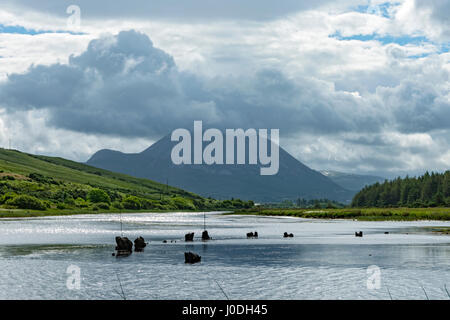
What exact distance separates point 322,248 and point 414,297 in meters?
36.1

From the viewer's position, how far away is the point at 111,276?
47.1 metres

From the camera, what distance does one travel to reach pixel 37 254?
64.1 metres

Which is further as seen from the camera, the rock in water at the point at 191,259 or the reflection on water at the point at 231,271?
the rock in water at the point at 191,259

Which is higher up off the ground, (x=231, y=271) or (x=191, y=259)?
(x=191, y=259)

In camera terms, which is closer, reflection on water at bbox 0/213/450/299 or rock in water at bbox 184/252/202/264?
reflection on water at bbox 0/213/450/299

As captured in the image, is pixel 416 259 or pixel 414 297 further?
pixel 416 259

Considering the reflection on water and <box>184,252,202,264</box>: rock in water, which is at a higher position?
<box>184,252,202,264</box>: rock in water

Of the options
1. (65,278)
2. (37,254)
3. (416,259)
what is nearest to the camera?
(65,278)

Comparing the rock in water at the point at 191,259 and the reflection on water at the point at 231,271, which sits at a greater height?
the rock in water at the point at 191,259

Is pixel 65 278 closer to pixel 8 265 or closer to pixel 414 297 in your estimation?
pixel 8 265

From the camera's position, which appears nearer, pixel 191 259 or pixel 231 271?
pixel 231 271
